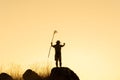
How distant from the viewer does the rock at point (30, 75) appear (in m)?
17.5

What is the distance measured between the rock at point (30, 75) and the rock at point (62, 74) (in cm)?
103

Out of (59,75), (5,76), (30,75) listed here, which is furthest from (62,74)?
(5,76)

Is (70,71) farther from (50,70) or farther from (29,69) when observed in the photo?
(29,69)

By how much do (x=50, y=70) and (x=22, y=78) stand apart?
1.70 m

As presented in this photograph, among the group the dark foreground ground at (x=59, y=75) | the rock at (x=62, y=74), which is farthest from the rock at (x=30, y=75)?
the rock at (x=62, y=74)

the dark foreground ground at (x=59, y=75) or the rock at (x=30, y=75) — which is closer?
the dark foreground ground at (x=59, y=75)

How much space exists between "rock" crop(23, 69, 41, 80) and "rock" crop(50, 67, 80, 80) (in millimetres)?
1034

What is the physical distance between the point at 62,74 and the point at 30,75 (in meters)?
2.07

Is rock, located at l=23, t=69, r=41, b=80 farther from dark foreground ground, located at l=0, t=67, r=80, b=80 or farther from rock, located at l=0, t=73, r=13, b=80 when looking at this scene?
rock, located at l=0, t=73, r=13, b=80

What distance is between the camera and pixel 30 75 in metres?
17.7

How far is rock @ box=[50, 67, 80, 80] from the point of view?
648 inches

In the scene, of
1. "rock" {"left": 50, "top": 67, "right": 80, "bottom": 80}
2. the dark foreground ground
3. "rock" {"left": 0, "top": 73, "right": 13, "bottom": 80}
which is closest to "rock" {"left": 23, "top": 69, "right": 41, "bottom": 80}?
the dark foreground ground

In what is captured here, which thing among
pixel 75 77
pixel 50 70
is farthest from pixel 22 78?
pixel 75 77

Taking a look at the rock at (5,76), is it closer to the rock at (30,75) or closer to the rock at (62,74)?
the rock at (30,75)
